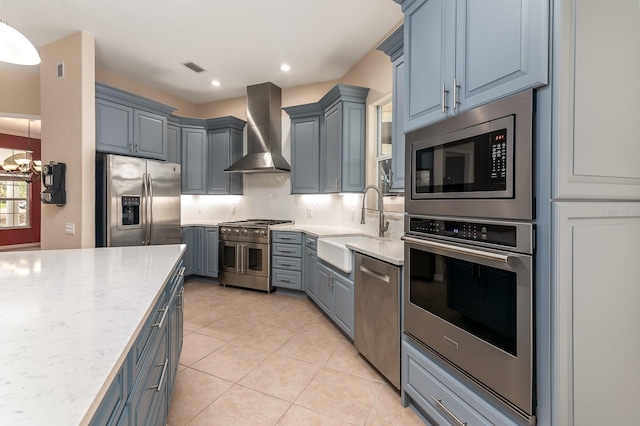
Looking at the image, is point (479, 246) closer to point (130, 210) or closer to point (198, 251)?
point (130, 210)

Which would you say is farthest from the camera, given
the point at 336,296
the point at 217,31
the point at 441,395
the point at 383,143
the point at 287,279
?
the point at 287,279

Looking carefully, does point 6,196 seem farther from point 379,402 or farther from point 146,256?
point 379,402

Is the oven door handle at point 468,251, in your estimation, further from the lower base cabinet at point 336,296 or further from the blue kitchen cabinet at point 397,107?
the lower base cabinet at point 336,296

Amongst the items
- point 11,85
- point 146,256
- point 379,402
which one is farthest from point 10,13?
point 379,402

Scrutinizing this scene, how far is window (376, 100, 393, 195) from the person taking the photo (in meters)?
3.42

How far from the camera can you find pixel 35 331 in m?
0.87

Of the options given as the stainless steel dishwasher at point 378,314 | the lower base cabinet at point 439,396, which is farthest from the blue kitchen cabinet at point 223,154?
the lower base cabinet at point 439,396

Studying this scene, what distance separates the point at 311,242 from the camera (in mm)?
3840

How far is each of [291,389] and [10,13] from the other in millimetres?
4166

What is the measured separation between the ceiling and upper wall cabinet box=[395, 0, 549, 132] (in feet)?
4.64

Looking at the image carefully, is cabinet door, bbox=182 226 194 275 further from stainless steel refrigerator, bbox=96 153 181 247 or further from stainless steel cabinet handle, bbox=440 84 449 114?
stainless steel cabinet handle, bbox=440 84 449 114

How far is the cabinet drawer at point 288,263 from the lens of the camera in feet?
13.6

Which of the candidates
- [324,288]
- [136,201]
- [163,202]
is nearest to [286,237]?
[324,288]

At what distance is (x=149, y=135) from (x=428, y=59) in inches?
146
